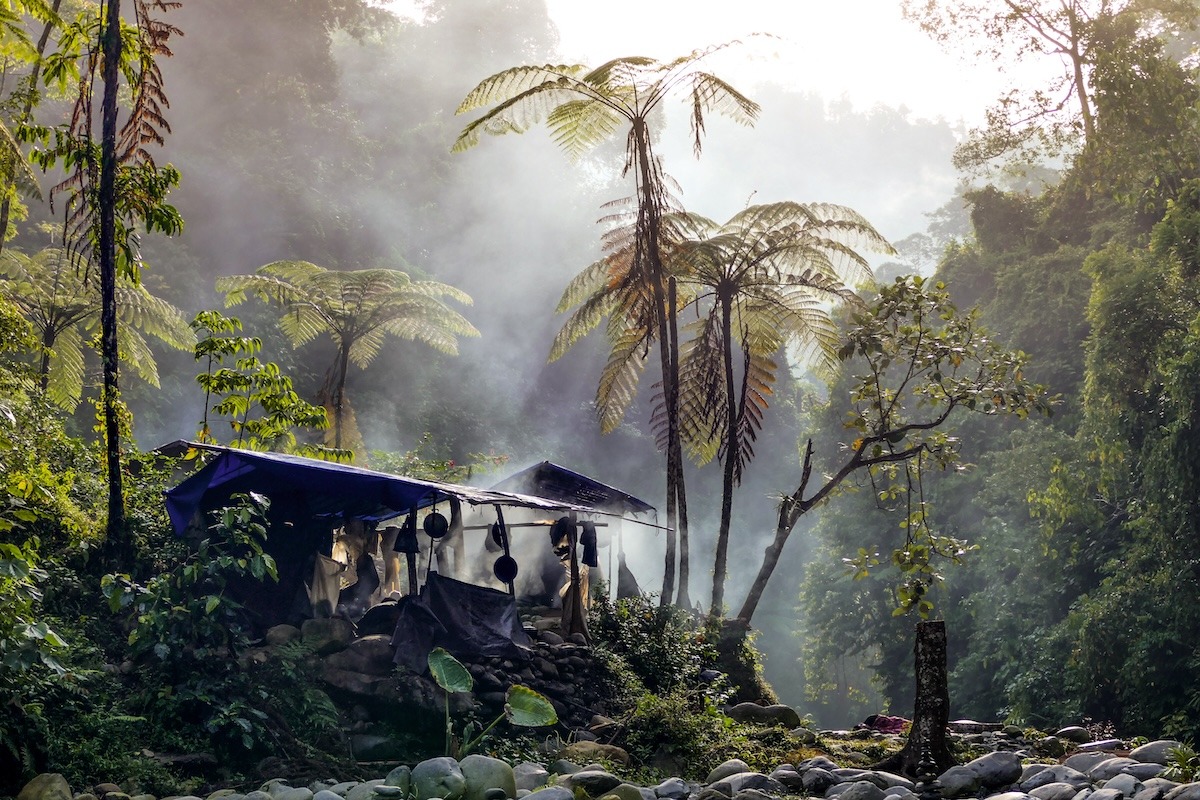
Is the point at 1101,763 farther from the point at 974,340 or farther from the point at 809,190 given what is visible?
the point at 809,190

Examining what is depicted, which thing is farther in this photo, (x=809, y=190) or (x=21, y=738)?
(x=809, y=190)

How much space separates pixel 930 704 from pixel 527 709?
11.5 ft

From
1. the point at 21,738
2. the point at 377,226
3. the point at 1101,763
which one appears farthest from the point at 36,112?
the point at 1101,763

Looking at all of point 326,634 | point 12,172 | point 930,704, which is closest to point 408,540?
point 326,634

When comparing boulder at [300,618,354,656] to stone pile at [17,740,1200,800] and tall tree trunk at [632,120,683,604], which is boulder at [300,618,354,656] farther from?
tall tree trunk at [632,120,683,604]

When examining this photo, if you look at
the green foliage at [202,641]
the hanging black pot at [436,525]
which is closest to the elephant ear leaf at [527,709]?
the green foliage at [202,641]

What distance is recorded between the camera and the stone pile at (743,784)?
7.53 metres

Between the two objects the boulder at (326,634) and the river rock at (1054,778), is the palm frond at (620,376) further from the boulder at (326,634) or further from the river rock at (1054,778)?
the river rock at (1054,778)

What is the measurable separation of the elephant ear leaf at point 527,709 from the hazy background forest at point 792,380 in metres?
6.15

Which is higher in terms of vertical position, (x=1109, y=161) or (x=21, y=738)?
(x=1109, y=161)

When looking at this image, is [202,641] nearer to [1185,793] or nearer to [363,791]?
[363,791]

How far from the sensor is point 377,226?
105 feet

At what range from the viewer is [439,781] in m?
7.69

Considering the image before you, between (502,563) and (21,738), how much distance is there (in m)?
4.96
